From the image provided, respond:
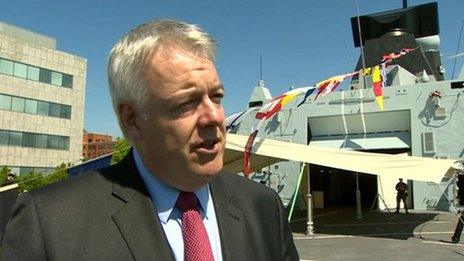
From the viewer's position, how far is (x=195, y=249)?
1.55 m

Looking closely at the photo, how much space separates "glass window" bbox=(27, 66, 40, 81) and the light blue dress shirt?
154 ft

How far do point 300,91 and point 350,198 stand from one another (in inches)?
719

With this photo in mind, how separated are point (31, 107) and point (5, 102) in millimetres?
2913

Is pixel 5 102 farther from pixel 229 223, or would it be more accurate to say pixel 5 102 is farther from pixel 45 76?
pixel 229 223

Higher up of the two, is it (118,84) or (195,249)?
(118,84)

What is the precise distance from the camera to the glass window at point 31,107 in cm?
4347

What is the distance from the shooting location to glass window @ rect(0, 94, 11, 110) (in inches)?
1612

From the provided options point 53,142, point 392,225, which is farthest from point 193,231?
point 53,142

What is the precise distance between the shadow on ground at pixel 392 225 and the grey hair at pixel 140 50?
11985 millimetres

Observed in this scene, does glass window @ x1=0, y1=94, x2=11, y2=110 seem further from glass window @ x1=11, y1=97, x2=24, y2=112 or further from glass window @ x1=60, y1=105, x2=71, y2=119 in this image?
glass window @ x1=60, y1=105, x2=71, y2=119

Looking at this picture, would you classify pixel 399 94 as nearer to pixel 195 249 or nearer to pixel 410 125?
pixel 410 125

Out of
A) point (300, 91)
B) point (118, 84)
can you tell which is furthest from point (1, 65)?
point (118, 84)

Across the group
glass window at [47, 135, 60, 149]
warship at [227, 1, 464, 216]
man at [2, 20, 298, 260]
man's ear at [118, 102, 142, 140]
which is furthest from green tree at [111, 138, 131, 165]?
glass window at [47, 135, 60, 149]

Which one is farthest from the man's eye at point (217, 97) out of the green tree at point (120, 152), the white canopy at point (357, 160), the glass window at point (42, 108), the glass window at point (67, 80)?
the glass window at point (67, 80)
